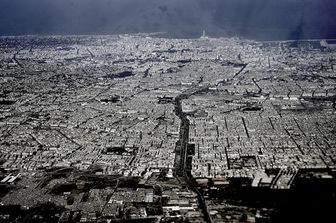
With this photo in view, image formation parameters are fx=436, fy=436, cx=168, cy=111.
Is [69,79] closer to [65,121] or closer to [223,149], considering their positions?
[65,121]

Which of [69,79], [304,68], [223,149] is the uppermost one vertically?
[304,68]

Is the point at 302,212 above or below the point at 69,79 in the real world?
below

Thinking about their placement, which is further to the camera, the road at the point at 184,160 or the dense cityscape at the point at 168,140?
the road at the point at 184,160

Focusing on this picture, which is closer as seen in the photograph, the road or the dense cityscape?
the dense cityscape

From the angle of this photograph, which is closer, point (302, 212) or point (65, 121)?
point (302, 212)

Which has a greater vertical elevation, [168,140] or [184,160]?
[168,140]

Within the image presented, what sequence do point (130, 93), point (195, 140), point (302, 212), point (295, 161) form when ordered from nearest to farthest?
point (302, 212) → point (295, 161) → point (195, 140) → point (130, 93)

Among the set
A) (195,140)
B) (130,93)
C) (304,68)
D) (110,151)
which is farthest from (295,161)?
(304,68)

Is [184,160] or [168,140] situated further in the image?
[168,140]
